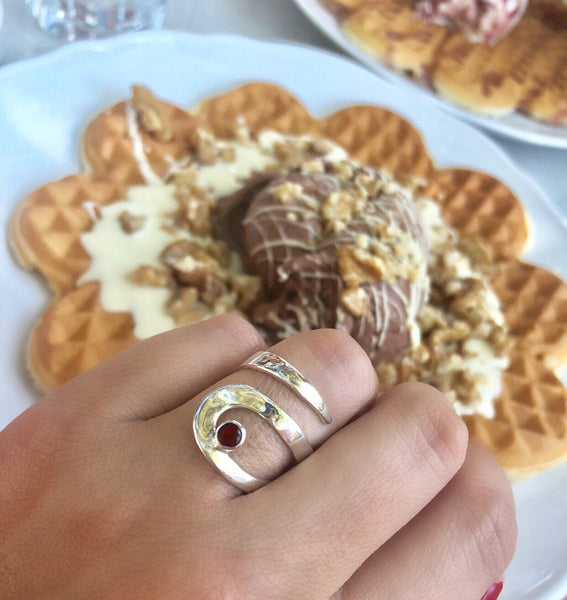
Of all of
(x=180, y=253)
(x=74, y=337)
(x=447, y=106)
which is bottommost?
(x=74, y=337)

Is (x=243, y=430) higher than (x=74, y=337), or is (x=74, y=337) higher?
(x=243, y=430)

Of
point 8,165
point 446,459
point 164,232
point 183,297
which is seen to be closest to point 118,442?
point 446,459

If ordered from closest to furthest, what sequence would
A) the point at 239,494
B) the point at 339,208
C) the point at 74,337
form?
the point at 239,494 → the point at 74,337 → the point at 339,208

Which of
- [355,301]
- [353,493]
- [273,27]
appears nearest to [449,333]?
[355,301]

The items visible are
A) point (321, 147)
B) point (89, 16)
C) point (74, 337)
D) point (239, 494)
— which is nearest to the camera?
point (239, 494)

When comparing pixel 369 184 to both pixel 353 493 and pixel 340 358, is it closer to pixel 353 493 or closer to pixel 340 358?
pixel 340 358

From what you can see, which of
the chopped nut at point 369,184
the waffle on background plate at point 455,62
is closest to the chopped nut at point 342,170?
the chopped nut at point 369,184

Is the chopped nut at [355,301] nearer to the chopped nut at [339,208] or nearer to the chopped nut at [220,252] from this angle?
the chopped nut at [339,208]
